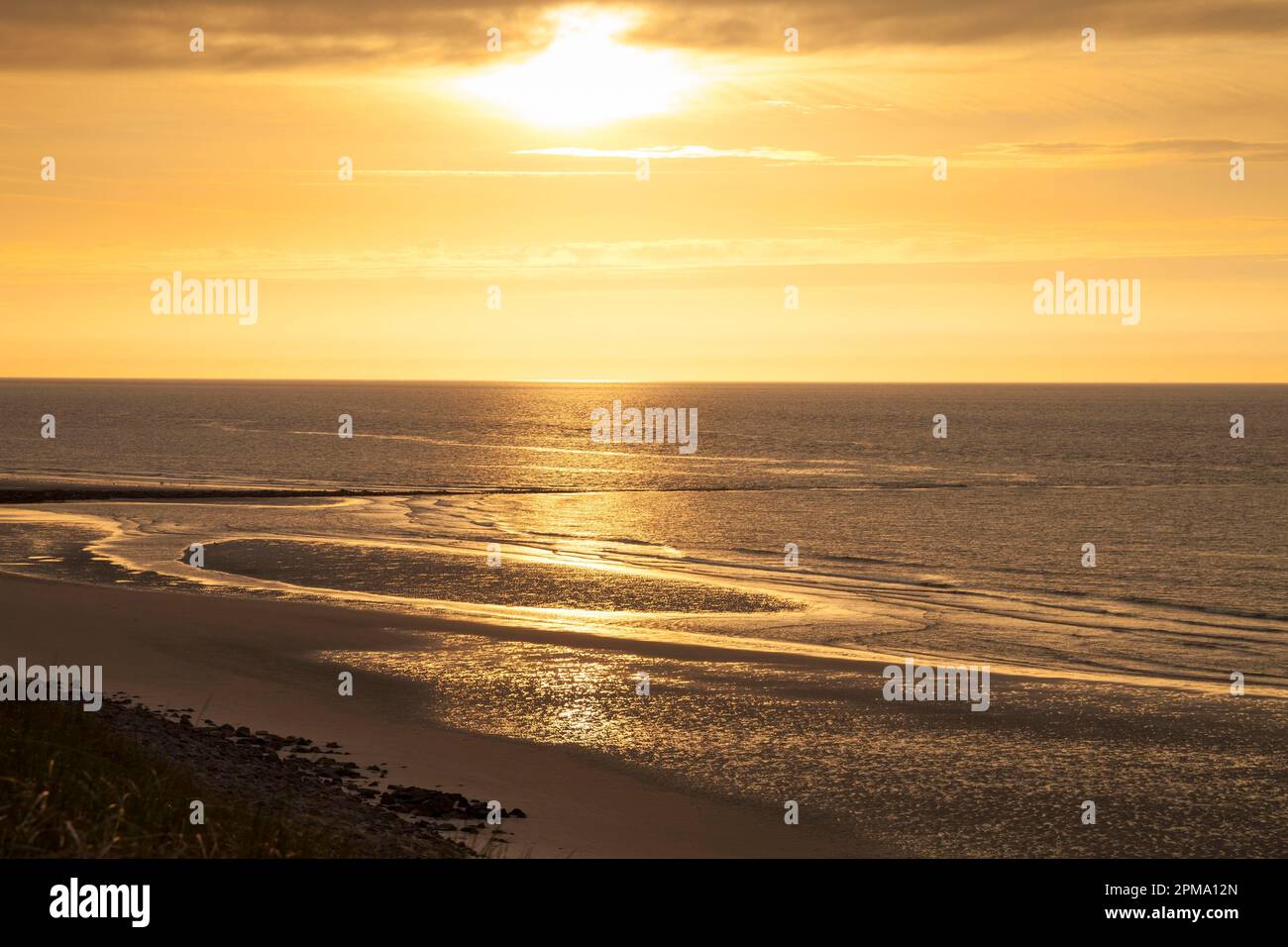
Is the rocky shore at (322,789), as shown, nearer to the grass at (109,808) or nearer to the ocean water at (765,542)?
the grass at (109,808)

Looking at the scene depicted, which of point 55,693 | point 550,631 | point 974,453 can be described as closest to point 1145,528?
point 550,631

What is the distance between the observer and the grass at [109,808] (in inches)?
326

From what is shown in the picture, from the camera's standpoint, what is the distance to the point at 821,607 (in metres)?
35.2

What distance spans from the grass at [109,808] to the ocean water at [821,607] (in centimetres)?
700

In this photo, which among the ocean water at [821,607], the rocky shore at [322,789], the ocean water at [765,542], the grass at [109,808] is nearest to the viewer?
the grass at [109,808]

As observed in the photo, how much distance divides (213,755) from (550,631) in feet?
45.4

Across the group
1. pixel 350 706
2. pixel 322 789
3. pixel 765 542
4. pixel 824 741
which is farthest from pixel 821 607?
pixel 322 789

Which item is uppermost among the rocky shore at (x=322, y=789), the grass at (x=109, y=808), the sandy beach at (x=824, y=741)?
the grass at (x=109, y=808)

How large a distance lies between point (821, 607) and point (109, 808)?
1100 inches

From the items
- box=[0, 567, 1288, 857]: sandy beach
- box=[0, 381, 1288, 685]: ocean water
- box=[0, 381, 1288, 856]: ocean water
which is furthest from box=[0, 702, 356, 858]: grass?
box=[0, 381, 1288, 685]: ocean water

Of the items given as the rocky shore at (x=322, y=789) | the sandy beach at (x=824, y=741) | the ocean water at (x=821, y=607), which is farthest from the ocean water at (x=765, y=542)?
the rocky shore at (x=322, y=789)

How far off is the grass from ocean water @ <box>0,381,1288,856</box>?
700cm

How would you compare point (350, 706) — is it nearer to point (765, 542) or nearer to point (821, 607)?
point (821, 607)
